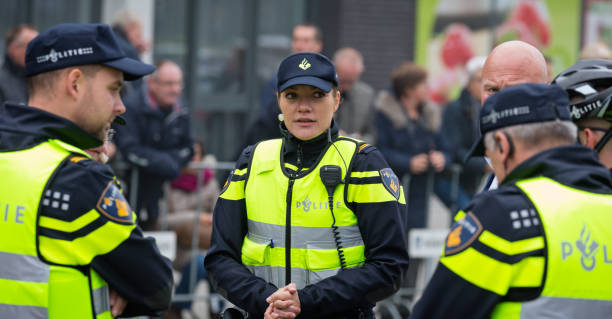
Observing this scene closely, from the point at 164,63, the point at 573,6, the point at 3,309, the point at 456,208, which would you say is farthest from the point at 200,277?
the point at 573,6

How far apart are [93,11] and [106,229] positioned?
→ 23.8 feet

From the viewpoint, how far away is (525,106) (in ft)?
8.11

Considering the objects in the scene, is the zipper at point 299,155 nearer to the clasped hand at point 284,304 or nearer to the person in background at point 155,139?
the clasped hand at point 284,304

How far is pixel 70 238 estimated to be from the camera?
2654mm

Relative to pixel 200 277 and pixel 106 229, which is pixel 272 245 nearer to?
pixel 106 229

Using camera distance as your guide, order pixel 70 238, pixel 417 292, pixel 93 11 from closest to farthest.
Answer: pixel 70 238 → pixel 417 292 → pixel 93 11

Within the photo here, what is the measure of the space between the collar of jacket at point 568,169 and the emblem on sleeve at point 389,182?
98cm

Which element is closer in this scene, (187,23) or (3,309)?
(3,309)

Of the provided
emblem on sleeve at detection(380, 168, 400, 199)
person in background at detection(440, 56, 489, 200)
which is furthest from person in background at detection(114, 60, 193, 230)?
emblem on sleeve at detection(380, 168, 400, 199)

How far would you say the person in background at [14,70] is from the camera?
6305 mm

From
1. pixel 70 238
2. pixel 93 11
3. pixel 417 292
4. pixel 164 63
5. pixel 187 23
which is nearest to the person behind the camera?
pixel 70 238

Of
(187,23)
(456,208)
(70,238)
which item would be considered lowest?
(456,208)

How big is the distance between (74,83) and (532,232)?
170 cm

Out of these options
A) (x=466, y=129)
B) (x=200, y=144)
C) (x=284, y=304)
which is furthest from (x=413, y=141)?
(x=284, y=304)
